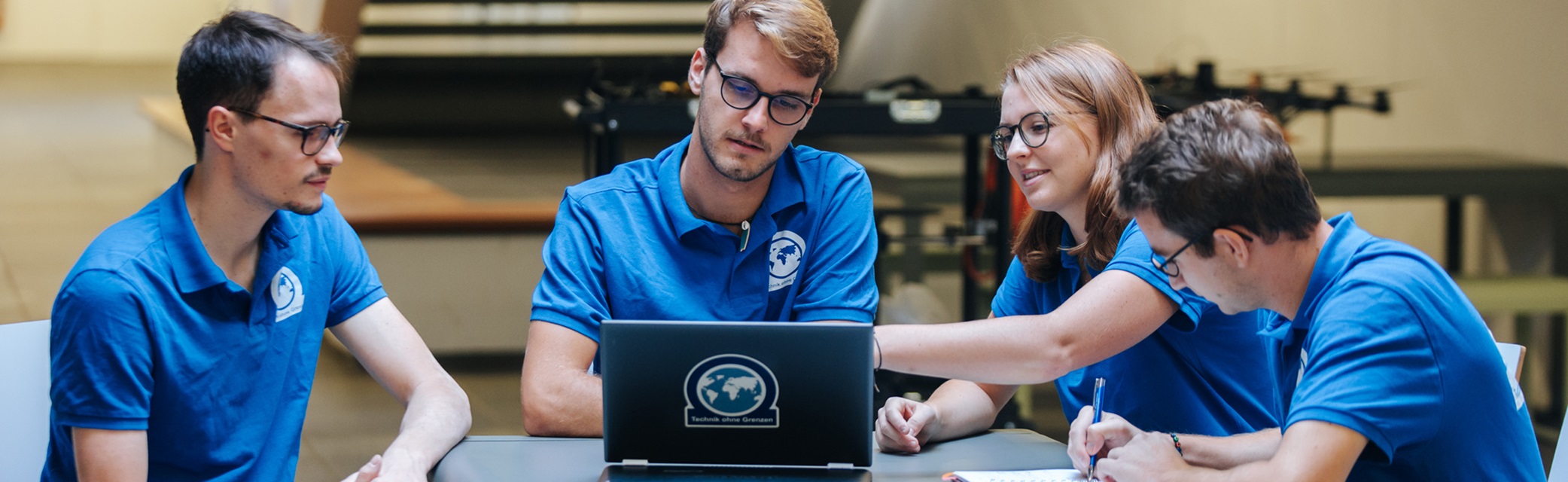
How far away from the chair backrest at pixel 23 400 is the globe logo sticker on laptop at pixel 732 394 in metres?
0.88

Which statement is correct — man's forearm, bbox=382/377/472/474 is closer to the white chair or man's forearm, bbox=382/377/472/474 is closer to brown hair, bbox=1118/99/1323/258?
brown hair, bbox=1118/99/1323/258

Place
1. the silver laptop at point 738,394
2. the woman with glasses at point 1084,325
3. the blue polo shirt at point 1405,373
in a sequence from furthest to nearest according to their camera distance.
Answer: the woman with glasses at point 1084,325 < the silver laptop at point 738,394 < the blue polo shirt at point 1405,373

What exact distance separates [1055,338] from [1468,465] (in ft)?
1.54

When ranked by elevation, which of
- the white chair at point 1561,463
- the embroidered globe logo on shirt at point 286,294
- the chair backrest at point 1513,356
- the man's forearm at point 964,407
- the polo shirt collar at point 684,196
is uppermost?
the polo shirt collar at point 684,196

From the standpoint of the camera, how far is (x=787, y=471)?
131cm

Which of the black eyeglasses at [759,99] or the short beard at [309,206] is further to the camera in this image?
the black eyeglasses at [759,99]

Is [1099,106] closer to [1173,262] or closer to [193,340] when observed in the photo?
[1173,262]

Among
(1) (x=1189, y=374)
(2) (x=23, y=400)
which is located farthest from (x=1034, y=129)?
(2) (x=23, y=400)

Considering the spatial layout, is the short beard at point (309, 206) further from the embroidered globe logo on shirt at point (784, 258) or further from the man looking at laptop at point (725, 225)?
the embroidered globe logo on shirt at point (784, 258)

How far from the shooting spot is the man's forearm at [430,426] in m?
1.43

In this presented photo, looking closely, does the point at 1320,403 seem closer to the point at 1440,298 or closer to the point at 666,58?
the point at 1440,298

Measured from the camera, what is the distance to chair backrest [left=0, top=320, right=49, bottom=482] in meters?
1.57

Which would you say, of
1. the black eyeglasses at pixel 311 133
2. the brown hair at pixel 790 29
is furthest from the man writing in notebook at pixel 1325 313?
the black eyeglasses at pixel 311 133

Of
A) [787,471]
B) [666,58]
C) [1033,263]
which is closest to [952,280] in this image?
[1033,263]
